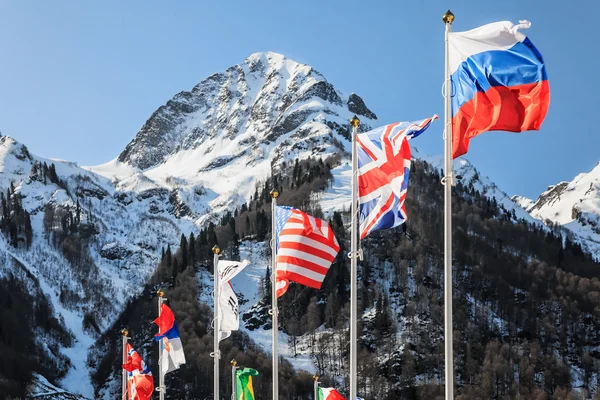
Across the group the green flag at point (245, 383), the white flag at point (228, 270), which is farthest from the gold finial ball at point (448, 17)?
the green flag at point (245, 383)

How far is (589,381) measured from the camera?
154m

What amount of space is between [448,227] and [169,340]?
20.1m

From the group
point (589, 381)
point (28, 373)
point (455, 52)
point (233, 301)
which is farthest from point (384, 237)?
point (455, 52)

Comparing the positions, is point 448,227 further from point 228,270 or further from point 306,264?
point 228,270

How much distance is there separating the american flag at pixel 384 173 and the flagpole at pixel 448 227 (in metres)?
2.14

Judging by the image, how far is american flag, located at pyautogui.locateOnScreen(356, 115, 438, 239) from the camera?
71.2ft

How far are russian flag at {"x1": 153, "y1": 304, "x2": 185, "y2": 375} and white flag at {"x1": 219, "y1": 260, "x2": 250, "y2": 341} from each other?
164 inches

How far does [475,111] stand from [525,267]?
188955 mm

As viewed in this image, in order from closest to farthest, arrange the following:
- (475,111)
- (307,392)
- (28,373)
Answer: (475,111) < (307,392) < (28,373)

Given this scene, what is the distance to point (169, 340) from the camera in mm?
35031

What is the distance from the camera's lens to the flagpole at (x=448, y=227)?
55.6 ft

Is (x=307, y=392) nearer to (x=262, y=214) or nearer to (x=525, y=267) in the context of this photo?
(x=262, y=214)

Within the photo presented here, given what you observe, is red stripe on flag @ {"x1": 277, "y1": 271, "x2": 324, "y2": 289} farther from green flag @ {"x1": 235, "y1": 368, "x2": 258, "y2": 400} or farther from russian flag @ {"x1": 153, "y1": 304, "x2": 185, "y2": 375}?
russian flag @ {"x1": 153, "y1": 304, "x2": 185, "y2": 375}

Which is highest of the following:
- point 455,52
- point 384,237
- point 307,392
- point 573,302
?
point 384,237
